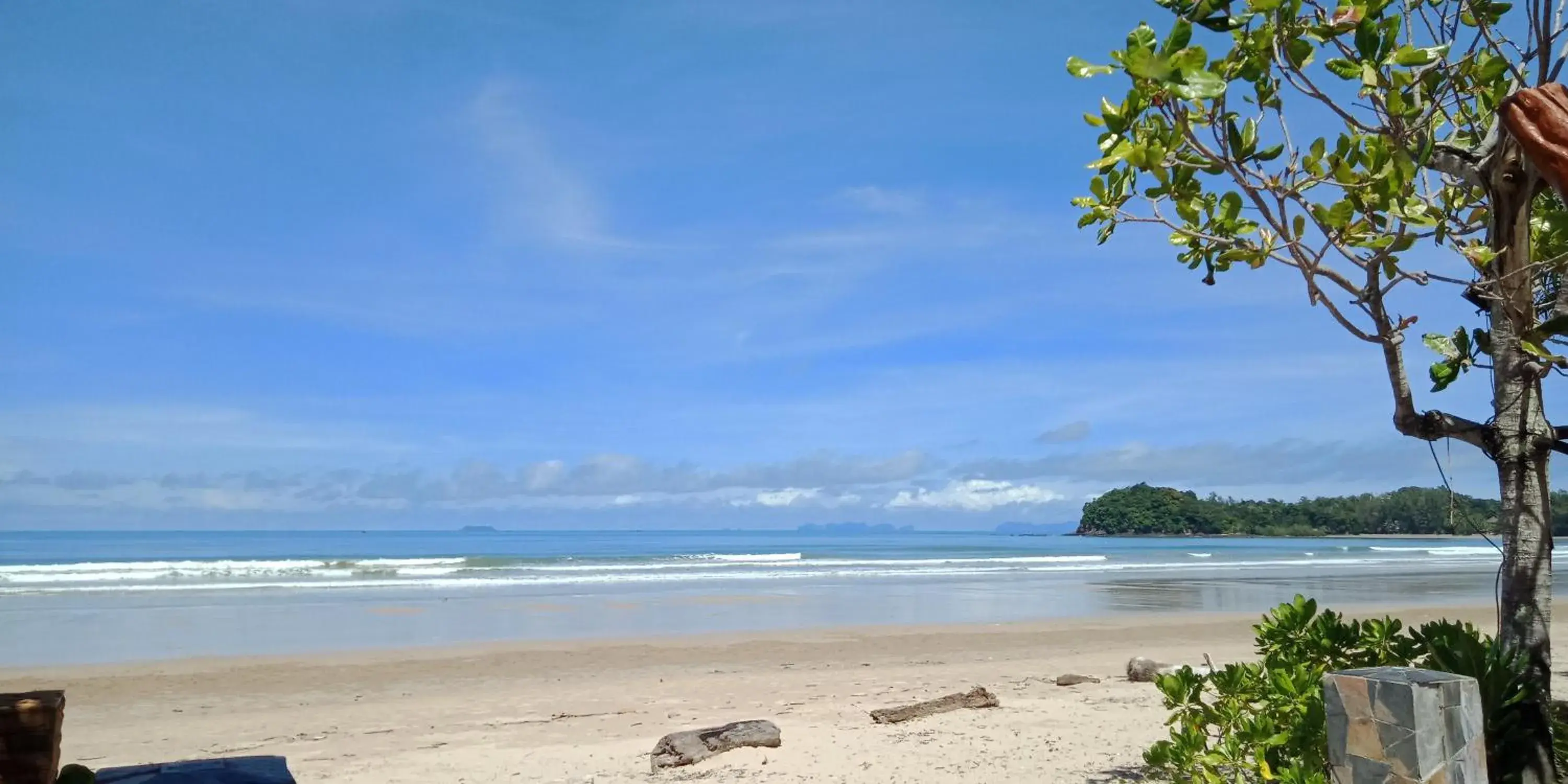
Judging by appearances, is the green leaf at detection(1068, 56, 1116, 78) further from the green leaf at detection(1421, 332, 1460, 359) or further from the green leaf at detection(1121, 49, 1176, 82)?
the green leaf at detection(1421, 332, 1460, 359)

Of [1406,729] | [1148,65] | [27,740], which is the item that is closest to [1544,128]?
[1148,65]

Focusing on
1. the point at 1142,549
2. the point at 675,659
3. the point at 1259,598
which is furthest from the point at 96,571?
the point at 1142,549

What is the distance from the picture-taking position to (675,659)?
43.6 feet

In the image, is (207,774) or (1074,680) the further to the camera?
(1074,680)

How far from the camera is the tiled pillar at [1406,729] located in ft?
10.8

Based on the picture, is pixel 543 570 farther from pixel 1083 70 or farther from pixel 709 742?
pixel 1083 70

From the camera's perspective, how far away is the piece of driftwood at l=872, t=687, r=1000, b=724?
7535 mm

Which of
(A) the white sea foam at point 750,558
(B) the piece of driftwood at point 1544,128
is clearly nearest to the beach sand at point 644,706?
(B) the piece of driftwood at point 1544,128

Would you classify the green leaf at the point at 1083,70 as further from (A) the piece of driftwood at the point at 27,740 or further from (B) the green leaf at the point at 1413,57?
(A) the piece of driftwood at the point at 27,740

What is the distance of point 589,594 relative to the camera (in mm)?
24547

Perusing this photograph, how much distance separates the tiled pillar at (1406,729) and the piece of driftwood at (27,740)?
3.54m

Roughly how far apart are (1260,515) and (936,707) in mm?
106174

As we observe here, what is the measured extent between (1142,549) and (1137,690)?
59.4 meters

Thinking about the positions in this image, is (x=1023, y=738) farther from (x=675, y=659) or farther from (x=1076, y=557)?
(x=1076, y=557)
